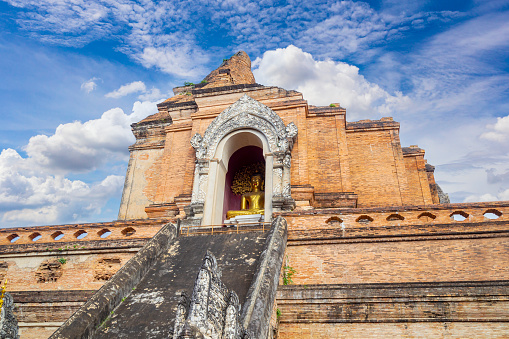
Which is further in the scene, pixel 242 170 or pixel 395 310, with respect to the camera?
pixel 242 170

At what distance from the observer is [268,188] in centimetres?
1173

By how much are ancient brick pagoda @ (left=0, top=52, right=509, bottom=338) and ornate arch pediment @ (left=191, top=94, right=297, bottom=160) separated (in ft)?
0.14

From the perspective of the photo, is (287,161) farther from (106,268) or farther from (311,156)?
(106,268)

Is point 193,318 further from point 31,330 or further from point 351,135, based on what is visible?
point 351,135

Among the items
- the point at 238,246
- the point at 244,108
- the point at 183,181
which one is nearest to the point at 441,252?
the point at 238,246

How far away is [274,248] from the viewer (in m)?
7.97

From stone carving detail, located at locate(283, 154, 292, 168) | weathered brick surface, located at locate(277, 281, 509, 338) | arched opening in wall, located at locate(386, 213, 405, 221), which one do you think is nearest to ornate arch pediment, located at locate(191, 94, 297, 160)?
stone carving detail, located at locate(283, 154, 292, 168)

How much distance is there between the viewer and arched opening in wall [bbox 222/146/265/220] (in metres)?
15.8

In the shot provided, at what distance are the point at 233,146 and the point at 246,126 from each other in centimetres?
128

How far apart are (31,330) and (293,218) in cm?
655

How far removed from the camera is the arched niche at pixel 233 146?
1162 cm

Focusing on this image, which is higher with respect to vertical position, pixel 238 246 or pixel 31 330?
pixel 238 246

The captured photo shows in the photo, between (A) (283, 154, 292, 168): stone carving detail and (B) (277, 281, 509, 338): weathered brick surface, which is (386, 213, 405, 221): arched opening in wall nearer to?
(B) (277, 281, 509, 338): weathered brick surface

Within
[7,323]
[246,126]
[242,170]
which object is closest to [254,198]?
[242,170]
